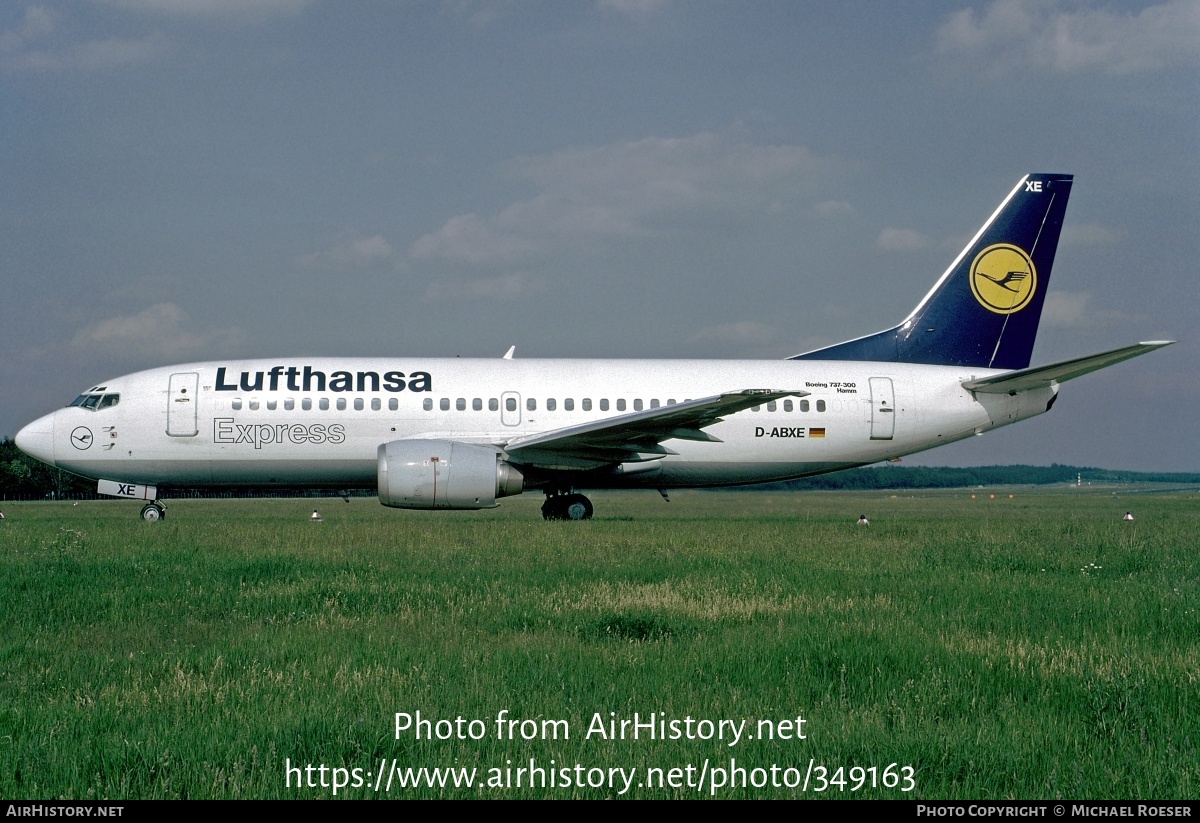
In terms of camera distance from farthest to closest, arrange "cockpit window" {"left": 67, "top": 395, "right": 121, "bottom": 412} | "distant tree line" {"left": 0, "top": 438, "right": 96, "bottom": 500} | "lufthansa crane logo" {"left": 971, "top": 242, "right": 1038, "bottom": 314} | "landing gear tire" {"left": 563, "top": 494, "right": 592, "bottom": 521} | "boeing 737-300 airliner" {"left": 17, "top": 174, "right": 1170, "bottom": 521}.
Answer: "distant tree line" {"left": 0, "top": 438, "right": 96, "bottom": 500} → "lufthansa crane logo" {"left": 971, "top": 242, "right": 1038, "bottom": 314} → "landing gear tire" {"left": 563, "top": 494, "right": 592, "bottom": 521} → "cockpit window" {"left": 67, "top": 395, "right": 121, "bottom": 412} → "boeing 737-300 airliner" {"left": 17, "top": 174, "right": 1170, "bottom": 521}

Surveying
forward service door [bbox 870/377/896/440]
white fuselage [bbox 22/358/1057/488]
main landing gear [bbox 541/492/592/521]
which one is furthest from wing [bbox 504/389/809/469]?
forward service door [bbox 870/377/896/440]

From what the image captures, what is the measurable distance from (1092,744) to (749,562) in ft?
20.2

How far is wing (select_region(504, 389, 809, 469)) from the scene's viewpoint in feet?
57.0

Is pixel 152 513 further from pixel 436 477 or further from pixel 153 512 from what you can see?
pixel 436 477

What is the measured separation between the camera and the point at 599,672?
5.34m

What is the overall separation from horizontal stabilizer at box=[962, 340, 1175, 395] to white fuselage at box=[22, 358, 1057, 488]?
27 cm

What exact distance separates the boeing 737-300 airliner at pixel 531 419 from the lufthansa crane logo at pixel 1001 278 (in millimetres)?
1752

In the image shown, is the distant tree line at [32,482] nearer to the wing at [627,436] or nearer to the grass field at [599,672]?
the wing at [627,436]

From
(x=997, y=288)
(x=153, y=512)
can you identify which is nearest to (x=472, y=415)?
(x=153, y=512)

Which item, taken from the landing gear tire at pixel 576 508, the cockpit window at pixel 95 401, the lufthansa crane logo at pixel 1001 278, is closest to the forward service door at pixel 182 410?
the cockpit window at pixel 95 401

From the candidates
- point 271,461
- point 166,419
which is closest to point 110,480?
point 166,419

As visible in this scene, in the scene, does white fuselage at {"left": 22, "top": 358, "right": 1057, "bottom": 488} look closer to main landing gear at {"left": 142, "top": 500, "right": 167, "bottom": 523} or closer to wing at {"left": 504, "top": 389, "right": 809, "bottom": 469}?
main landing gear at {"left": 142, "top": 500, "right": 167, "bottom": 523}
